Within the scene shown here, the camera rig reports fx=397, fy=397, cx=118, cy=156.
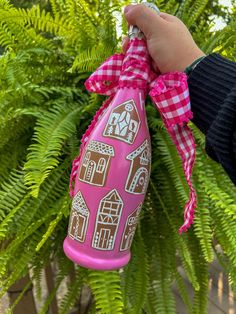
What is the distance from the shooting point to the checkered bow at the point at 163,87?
0.54m

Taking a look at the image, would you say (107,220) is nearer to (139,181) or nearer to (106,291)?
(139,181)

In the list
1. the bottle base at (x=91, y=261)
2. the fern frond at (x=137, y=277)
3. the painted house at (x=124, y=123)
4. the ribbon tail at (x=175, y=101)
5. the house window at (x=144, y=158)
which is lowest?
the fern frond at (x=137, y=277)

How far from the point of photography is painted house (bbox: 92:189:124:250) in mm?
533

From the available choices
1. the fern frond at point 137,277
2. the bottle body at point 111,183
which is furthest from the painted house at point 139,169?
the fern frond at point 137,277

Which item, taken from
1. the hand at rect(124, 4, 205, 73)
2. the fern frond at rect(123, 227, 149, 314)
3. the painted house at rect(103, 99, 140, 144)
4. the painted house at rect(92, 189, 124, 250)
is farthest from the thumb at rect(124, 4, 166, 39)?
the fern frond at rect(123, 227, 149, 314)

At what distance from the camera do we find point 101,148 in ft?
1.76

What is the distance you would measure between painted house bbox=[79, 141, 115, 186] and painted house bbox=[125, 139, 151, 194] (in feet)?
0.10

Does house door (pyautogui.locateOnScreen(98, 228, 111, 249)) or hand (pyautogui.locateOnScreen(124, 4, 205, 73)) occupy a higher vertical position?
hand (pyautogui.locateOnScreen(124, 4, 205, 73))

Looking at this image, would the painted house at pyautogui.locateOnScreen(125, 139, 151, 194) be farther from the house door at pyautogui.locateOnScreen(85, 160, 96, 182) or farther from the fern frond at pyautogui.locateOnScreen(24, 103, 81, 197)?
the fern frond at pyautogui.locateOnScreen(24, 103, 81, 197)

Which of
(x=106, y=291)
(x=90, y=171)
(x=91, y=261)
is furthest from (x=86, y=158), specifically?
(x=106, y=291)

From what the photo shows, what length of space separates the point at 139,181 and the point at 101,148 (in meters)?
0.07

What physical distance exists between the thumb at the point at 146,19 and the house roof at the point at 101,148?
0.17 meters

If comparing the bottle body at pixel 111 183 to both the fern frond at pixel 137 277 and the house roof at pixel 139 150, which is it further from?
the fern frond at pixel 137 277

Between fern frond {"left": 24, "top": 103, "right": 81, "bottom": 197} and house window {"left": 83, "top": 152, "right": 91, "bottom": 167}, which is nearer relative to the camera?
house window {"left": 83, "top": 152, "right": 91, "bottom": 167}
